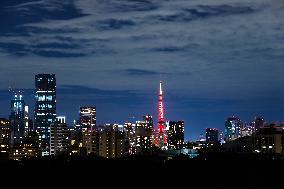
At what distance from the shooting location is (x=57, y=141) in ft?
421

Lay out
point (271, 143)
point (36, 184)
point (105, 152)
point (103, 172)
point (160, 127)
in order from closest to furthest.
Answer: point (36, 184), point (103, 172), point (271, 143), point (105, 152), point (160, 127)

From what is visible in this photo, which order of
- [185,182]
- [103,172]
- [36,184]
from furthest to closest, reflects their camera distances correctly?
[103,172]
[185,182]
[36,184]

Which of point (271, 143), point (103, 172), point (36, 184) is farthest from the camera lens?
point (271, 143)

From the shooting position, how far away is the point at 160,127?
159m

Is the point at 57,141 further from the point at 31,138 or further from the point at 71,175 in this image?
the point at 71,175

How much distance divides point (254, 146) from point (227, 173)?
63.3 meters

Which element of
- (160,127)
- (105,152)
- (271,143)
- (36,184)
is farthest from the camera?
(160,127)

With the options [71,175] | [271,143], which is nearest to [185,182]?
[71,175]

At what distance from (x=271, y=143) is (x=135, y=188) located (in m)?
70.4

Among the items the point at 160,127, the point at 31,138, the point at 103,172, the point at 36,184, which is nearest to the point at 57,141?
the point at 31,138

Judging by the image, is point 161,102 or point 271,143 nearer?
point 271,143

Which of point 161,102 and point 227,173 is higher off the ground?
point 161,102

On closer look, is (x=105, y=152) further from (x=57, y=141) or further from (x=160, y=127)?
(x=160, y=127)

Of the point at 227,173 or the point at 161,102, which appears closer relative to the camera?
the point at 227,173
